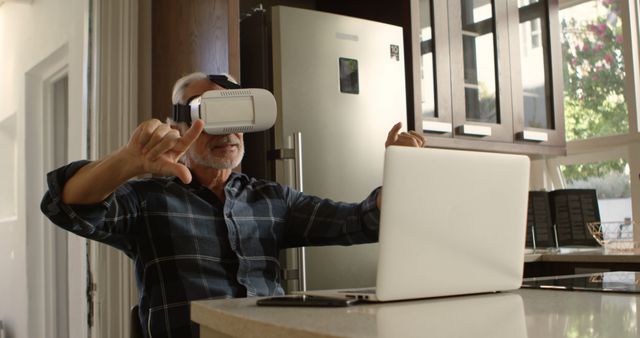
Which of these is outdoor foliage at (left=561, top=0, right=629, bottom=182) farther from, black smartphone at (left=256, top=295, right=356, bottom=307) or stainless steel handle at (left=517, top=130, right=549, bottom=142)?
black smartphone at (left=256, top=295, right=356, bottom=307)

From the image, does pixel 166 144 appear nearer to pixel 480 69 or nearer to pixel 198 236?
pixel 198 236

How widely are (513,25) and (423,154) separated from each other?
2172 mm

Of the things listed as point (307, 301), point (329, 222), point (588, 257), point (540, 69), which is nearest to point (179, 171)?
point (307, 301)

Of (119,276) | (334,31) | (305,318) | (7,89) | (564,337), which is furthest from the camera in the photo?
(7,89)

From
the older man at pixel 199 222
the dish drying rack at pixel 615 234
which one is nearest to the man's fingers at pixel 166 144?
the older man at pixel 199 222

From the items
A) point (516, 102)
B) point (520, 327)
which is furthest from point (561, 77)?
point (520, 327)

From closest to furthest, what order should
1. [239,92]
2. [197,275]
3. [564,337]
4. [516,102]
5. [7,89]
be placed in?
[564,337] < [239,92] < [197,275] < [516,102] < [7,89]

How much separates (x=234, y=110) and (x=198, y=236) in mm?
470

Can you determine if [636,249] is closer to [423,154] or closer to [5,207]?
[423,154]

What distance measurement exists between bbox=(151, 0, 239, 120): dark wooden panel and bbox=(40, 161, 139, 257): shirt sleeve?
2.22ft

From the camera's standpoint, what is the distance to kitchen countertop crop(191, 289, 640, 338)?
0.73 metres

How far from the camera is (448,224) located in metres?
1.06

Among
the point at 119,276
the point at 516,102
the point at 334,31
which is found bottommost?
the point at 119,276

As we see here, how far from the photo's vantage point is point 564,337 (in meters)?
0.68
